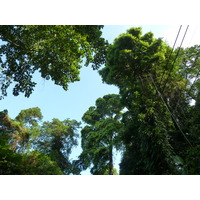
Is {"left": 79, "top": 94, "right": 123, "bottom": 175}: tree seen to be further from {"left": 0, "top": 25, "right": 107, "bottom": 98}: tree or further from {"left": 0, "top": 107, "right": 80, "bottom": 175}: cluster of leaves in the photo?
{"left": 0, "top": 25, "right": 107, "bottom": 98}: tree

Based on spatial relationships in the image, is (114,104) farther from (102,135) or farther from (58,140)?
(58,140)

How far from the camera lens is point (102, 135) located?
1164cm

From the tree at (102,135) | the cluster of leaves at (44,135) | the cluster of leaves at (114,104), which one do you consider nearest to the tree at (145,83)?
the cluster of leaves at (114,104)

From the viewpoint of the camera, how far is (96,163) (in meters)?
12.1

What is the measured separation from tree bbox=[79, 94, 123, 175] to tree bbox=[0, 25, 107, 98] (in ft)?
18.7

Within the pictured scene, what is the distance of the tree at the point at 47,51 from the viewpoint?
512 cm

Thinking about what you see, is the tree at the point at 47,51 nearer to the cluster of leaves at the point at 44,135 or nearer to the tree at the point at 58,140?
the cluster of leaves at the point at 44,135

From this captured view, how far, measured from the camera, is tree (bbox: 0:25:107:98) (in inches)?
202

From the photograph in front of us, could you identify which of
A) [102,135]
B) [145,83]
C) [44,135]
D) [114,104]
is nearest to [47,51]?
[145,83]

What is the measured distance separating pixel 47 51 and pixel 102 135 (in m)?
7.79

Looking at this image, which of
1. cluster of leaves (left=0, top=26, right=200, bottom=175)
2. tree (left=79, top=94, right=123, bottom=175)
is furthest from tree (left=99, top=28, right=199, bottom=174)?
tree (left=79, top=94, right=123, bottom=175)

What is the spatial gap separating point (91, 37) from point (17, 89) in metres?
3.42
